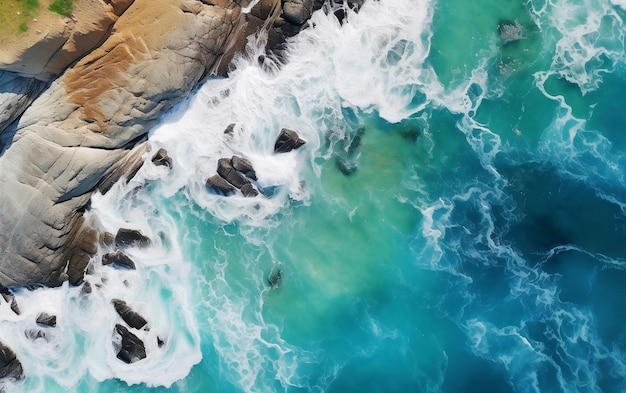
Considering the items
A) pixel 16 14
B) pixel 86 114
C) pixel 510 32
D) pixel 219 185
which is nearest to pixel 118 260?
pixel 219 185

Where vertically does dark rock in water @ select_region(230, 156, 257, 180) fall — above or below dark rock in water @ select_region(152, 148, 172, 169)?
above

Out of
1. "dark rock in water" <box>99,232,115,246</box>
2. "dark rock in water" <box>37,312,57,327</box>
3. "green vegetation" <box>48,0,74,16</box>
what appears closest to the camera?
"green vegetation" <box>48,0,74,16</box>

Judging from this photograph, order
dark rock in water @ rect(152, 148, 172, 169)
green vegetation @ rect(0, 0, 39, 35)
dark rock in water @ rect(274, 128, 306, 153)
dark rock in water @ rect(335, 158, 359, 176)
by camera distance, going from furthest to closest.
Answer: dark rock in water @ rect(335, 158, 359, 176), dark rock in water @ rect(274, 128, 306, 153), dark rock in water @ rect(152, 148, 172, 169), green vegetation @ rect(0, 0, 39, 35)

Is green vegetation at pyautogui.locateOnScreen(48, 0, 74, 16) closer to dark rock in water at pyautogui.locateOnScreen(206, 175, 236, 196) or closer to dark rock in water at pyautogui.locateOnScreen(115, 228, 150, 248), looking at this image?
dark rock in water at pyautogui.locateOnScreen(206, 175, 236, 196)

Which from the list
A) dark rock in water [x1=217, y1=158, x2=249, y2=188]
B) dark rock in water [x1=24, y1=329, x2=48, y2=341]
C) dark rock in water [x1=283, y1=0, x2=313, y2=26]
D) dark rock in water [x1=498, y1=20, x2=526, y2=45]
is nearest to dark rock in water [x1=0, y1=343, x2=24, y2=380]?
dark rock in water [x1=24, y1=329, x2=48, y2=341]

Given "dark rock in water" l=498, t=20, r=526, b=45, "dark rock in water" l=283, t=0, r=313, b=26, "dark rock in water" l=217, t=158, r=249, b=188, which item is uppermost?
"dark rock in water" l=498, t=20, r=526, b=45

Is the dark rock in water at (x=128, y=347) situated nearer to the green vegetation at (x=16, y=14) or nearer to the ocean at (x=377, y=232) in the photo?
the ocean at (x=377, y=232)

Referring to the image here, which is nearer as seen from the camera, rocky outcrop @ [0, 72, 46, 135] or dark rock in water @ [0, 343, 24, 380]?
rocky outcrop @ [0, 72, 46, 135]

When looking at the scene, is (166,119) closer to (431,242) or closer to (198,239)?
(198,239)
